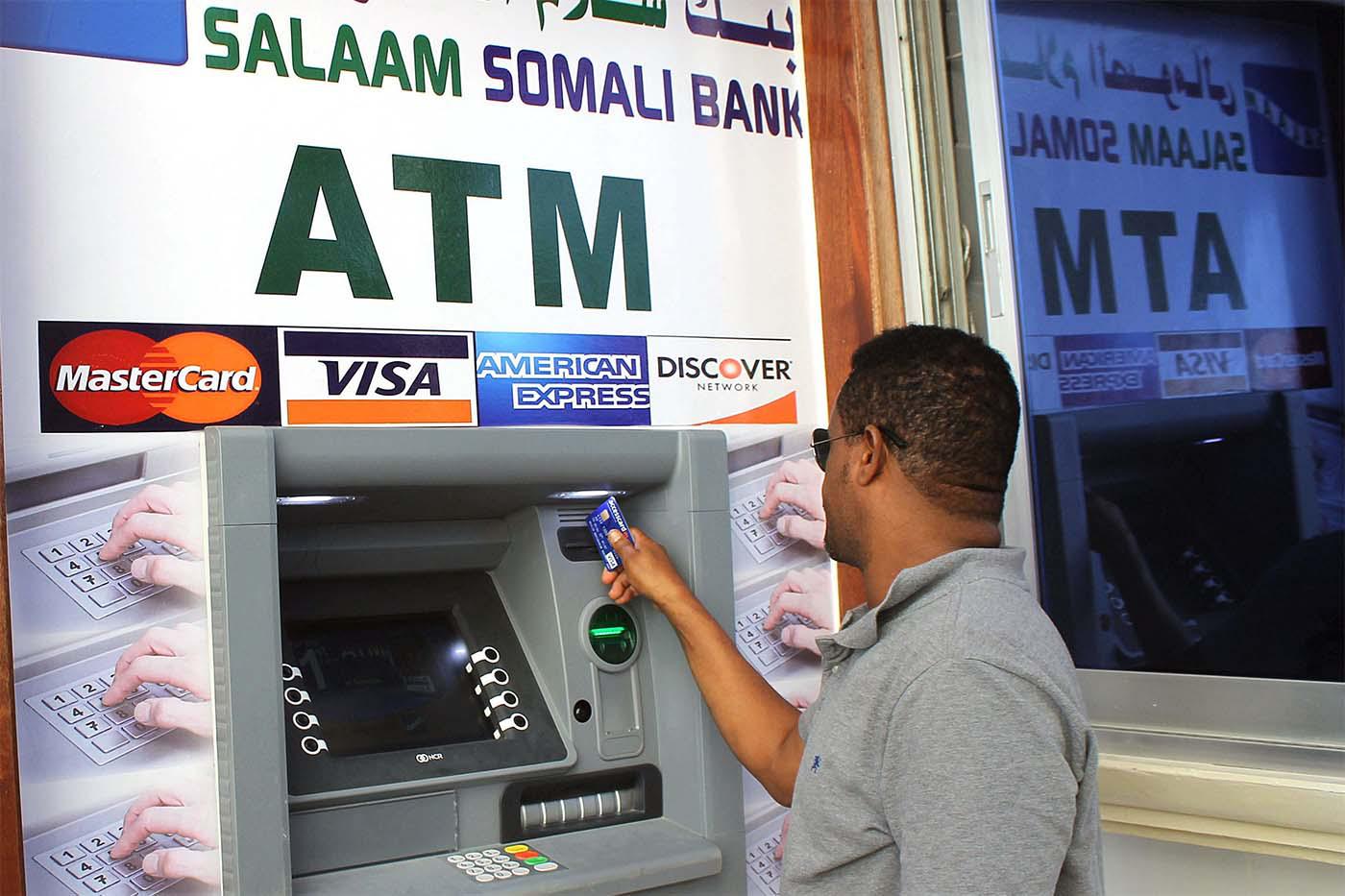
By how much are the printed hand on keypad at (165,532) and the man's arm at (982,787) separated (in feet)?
3.38

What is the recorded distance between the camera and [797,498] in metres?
2.30

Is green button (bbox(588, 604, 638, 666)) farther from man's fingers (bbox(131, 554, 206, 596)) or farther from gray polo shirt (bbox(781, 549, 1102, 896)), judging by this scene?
man's fingers (bbox(131, 554, 206, 596))

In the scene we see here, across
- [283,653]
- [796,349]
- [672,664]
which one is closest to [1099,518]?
[796,349]

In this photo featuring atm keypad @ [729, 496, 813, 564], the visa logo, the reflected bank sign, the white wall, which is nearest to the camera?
the visa logo

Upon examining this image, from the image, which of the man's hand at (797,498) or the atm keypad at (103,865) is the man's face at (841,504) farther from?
the atm keypad at (103,865)

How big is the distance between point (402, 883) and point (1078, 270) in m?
1.67

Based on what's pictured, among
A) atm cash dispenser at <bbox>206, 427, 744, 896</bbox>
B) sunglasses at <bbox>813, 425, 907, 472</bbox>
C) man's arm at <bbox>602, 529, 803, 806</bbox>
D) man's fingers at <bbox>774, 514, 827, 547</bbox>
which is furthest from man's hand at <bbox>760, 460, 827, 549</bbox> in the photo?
sunglasses at <bbox>813, 425, 907, 472</bbox>

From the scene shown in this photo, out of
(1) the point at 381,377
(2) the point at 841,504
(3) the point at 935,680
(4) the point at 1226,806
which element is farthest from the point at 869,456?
(4) the point at 1226,806

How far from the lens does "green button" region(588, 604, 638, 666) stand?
6.34ft

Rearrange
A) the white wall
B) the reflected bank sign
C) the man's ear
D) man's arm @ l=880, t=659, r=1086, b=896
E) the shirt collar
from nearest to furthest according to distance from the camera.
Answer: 1. man's arm @ l=880, t=659, r=1086, b=896
2. the shirt collar
3. the man's ear
4. the white wall
5. the reflected bank sign

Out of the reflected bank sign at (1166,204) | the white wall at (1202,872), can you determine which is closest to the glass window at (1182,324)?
the reflected bank sign at (1166,204)

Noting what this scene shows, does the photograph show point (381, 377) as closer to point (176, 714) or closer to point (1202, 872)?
point (176, 714)

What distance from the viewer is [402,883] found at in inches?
64.0

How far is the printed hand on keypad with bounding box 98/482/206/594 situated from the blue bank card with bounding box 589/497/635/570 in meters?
0.59
